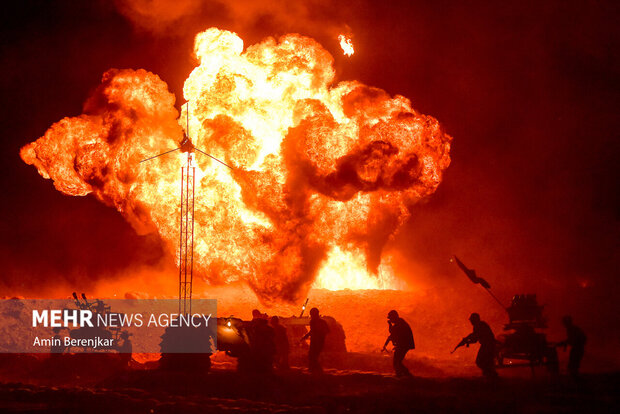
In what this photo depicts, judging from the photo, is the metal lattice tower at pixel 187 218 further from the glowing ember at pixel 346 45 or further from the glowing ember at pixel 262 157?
the glowing ember at pixel 346 45

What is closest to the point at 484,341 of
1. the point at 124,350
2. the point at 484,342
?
the point at 484,342

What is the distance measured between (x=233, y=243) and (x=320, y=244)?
432 centimetres

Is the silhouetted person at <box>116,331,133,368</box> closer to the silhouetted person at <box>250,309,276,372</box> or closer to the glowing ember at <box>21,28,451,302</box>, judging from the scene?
the silhouetted person at <box>250,309,276,372</box>

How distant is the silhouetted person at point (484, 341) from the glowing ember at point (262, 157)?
13634 millimetres

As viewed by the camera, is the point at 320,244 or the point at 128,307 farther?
the point at 128,307

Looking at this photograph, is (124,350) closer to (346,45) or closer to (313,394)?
(313,394)

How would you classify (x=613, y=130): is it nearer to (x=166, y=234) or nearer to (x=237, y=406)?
(x=166, y=234)

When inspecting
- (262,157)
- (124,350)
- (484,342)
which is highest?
(262,157)

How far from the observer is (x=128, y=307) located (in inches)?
1259

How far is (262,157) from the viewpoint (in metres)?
30.4

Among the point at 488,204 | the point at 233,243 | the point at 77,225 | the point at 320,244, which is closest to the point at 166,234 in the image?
the point at 233,243

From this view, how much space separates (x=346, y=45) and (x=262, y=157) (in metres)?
10.4

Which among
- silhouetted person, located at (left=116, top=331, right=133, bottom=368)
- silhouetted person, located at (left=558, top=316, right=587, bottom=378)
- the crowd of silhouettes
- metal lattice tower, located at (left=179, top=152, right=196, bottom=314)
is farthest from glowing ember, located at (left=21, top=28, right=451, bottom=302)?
silhouetted person, located at (left=558, top=316, right=587, bottom=378)

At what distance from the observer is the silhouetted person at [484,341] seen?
52.0 ft
